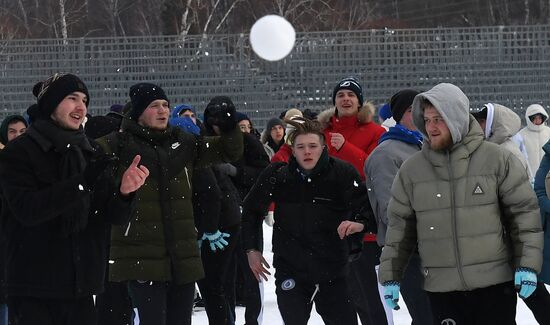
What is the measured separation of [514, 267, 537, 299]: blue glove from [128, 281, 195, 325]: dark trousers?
2.01m

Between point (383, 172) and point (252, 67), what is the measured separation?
443 inches

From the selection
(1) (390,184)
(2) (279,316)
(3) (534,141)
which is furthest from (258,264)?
(3) (534,141)

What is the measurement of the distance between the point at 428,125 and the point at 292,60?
1234 cm

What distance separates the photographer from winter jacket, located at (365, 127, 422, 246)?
6.54 meters

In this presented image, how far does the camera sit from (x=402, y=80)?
17688mm

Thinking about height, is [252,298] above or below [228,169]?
below

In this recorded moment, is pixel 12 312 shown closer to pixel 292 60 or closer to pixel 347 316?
pixel 347 316

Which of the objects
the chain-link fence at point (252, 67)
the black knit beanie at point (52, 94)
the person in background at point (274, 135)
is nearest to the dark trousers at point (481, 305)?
the black knit beanie at point (52, 94)

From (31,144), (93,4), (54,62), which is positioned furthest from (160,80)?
(93,4)

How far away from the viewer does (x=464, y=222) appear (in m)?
5.11

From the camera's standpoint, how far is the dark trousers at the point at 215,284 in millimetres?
7723

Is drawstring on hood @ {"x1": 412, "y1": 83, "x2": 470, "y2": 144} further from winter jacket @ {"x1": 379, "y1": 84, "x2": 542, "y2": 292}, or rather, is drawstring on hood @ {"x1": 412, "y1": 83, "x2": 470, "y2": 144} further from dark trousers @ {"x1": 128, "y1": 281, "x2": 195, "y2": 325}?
dark trousers @ {"x1": 128, "y1": 281, "x2": 195, "y2": 325}

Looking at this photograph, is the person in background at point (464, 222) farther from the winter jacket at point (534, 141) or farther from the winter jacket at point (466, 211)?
the winter jacket at point (534, 141)

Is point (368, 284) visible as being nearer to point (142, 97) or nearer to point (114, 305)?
point (114, 305)
